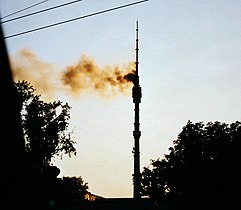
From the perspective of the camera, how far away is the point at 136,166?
204 feet

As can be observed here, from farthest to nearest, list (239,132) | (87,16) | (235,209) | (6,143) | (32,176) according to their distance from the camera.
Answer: (239,132), (235,209), (87,16), (6,143), (32,176)

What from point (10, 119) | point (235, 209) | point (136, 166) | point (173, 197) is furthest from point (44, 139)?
point (10, 119)

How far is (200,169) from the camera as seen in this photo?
65625mm

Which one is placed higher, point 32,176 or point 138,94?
point 138,94

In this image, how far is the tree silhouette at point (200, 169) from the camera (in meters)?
63.3

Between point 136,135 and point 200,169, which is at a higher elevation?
point 136,135

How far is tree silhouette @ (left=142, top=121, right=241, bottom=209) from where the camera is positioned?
6331cm

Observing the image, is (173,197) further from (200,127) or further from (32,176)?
(32,176)

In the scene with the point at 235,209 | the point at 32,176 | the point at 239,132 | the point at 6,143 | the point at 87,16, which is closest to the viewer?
→ the point at 32,176

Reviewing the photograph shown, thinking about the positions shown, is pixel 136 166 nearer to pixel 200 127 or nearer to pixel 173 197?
pixel 173 197

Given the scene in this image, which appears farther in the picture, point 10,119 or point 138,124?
point 138,124

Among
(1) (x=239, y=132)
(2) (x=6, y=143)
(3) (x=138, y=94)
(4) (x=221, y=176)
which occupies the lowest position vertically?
(2) (x=6, y=143)

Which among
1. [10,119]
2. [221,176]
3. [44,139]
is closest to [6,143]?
[10,119]

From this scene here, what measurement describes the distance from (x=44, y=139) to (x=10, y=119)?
50.6m
